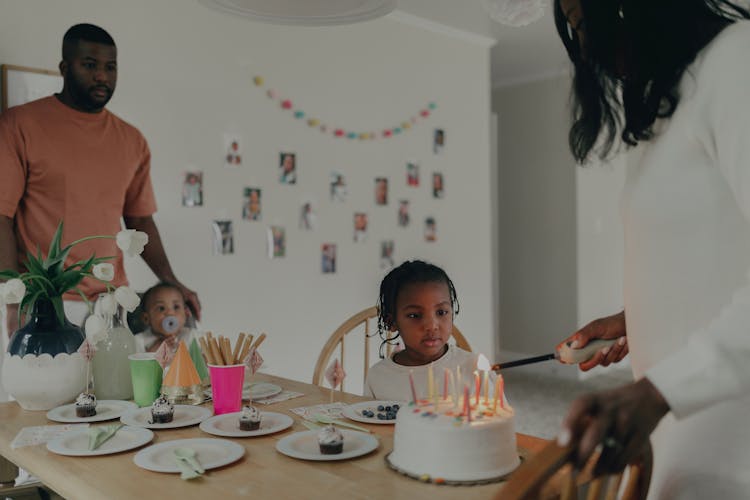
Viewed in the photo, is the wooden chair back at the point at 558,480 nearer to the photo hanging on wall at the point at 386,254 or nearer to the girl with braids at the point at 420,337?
the girl with braids at the point at 420,337

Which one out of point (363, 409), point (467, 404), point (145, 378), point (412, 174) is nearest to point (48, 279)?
point (145, 378)

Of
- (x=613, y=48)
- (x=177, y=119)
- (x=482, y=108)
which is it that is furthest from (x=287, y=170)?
(x=613, y=48)

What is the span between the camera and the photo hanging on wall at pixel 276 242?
11.1 feet

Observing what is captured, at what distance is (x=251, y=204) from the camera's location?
331 cm

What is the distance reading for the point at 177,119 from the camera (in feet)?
9.98

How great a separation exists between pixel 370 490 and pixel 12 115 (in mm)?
2231

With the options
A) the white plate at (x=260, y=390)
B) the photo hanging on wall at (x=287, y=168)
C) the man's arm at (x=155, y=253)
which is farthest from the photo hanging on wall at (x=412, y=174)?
the white plate at (x=260, y=390)

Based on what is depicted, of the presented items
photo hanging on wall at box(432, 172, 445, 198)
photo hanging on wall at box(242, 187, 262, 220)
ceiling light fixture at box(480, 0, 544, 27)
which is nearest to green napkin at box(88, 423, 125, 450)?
ceiling light fixture at box(480, 0, 544, 27)

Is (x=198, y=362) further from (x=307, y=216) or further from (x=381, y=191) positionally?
(x=381, y=191)

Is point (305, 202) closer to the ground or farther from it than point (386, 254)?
farther from it

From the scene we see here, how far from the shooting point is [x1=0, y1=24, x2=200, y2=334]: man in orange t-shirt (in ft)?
8.41

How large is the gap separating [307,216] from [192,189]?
64cm

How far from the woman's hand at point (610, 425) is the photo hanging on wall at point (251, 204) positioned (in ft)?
9.11

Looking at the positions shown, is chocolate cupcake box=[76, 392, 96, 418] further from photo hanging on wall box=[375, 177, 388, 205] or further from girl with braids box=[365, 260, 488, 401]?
photo hanging on wall box=[375, 177, 388, 205]
